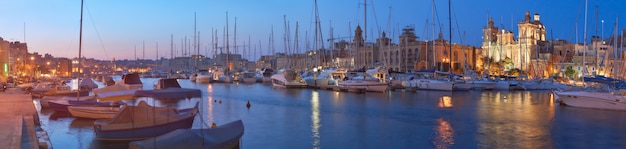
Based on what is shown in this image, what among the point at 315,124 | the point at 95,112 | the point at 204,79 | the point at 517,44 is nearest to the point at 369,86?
the point at 315,124

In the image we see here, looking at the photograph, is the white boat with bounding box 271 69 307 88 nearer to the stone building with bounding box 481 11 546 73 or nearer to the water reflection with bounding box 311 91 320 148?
the water reflection with bounding box 311 91 320 148

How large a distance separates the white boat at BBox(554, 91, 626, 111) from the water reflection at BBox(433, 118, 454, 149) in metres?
11.8

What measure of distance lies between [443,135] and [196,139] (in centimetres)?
950

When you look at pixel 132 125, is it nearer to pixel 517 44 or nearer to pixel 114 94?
pixel 114 94

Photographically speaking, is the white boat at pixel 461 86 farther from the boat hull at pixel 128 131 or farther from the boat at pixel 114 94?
the boat hull at pixel 128 131

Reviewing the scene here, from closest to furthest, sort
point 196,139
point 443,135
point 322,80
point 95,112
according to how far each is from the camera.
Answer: point 196,139, point 443,135, point 95,112, point 322,80

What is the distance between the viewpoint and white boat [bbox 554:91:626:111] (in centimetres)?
2630

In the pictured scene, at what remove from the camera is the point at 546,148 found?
48.5ft

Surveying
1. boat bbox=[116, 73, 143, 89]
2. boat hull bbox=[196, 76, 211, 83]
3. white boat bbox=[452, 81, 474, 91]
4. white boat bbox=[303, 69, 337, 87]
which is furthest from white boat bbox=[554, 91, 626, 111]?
boat hull bbox=[196, 76, 211, 83]

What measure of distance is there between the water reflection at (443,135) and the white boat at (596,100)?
11759 millimetres

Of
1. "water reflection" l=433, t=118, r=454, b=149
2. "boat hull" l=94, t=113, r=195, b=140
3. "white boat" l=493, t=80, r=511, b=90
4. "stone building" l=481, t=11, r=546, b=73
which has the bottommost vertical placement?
"water reflection" l=433, t=118, r=454, b=149

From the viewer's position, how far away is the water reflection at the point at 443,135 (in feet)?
50.8

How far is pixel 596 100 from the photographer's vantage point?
27.2 meters

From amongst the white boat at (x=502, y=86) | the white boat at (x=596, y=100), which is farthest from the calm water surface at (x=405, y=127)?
the white boat at (x=502, y=86)
